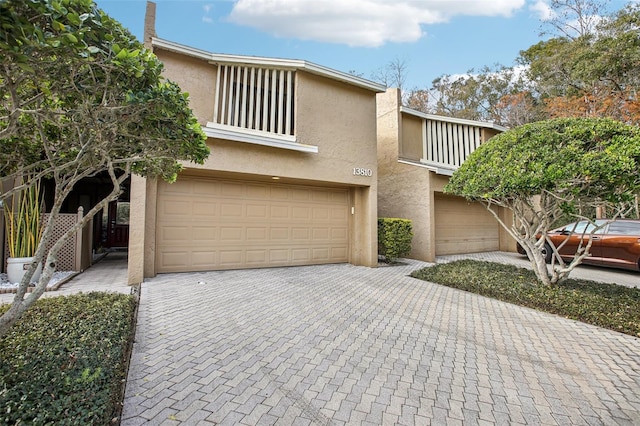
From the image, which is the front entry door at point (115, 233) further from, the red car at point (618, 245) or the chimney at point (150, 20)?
the red car at point (618, 245)

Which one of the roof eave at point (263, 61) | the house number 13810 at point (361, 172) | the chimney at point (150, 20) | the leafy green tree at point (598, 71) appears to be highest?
the leafy green tree at point (598, 71)

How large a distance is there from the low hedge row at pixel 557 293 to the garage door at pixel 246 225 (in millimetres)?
3030

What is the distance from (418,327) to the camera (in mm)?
4164

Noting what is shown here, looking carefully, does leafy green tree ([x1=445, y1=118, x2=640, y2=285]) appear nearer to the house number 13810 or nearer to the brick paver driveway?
the brick paver driveway

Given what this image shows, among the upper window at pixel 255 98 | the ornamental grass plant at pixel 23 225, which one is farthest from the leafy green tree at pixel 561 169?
the ornamental grass plant at pixel 23 225

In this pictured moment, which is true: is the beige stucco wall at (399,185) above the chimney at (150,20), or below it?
below

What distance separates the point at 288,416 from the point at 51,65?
310 centimetres

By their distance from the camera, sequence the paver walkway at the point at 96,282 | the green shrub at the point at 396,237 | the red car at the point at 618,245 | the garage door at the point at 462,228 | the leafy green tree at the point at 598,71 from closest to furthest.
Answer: the paver walkway at the point at 96,282, the red car at the point at 618,245, the green shrub at the point at 396,237, the garage door at the point at 462,228, the leafy green tree at the point at 598,71

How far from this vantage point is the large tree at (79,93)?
5.68 ft

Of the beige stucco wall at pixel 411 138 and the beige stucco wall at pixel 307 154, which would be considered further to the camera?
the beige stucco wall at pixel 411 138

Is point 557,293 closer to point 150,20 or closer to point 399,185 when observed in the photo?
point 399,185

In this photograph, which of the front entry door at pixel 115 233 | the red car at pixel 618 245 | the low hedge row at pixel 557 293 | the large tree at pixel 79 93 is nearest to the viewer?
the large tree at pixel 79 93

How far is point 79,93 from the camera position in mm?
2365

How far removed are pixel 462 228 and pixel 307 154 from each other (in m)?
7.46
